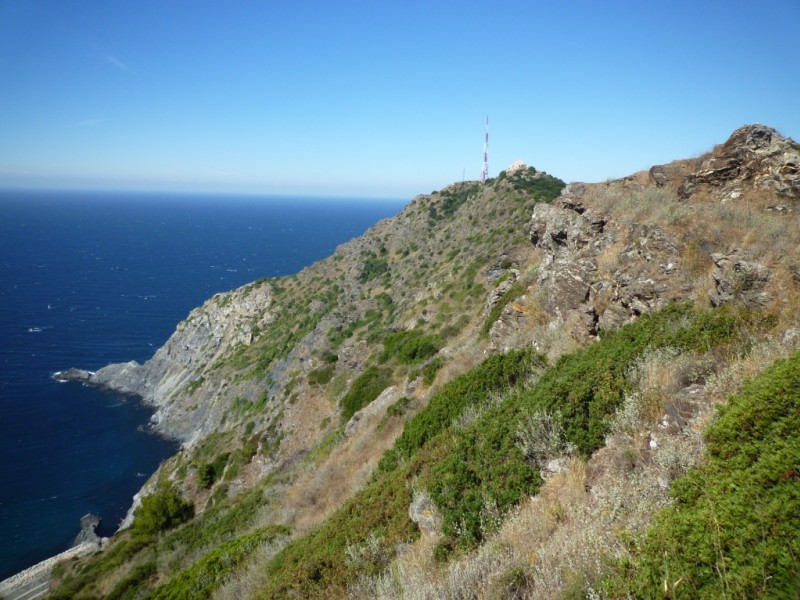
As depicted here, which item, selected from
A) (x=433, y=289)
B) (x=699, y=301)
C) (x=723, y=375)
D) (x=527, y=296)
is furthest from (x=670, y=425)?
(x=433, y=289)

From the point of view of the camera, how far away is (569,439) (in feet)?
23.3

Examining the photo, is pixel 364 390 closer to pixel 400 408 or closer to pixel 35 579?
pixel 400 408

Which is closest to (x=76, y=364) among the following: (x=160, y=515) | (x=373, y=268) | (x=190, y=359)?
(x=190, y=359)

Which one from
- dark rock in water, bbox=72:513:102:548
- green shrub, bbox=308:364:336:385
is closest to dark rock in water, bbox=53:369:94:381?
dark rock in water, bbox=72:513:102:548

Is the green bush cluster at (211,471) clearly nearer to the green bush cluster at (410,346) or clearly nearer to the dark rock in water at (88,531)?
the dark rock in water at (88,531)

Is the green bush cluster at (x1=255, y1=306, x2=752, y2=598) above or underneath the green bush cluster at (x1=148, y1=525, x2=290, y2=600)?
A: above

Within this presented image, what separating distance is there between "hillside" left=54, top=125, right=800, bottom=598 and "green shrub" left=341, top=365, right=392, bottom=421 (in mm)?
243

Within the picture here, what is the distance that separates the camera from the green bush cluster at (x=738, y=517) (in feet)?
10.7

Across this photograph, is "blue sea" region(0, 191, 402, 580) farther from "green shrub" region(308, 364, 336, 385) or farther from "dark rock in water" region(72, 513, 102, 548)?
"green shrub" region(308, 364, 336, 385)

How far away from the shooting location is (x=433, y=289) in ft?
134

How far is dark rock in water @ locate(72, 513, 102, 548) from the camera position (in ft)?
116

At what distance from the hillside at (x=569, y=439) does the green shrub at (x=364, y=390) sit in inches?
9.6

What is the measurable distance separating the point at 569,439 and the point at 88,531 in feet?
152

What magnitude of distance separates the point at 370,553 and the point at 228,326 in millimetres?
65317
